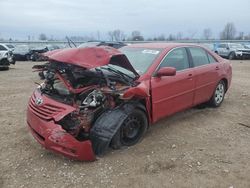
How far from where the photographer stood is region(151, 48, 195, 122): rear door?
510 centimetres

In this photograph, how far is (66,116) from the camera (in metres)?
4.25

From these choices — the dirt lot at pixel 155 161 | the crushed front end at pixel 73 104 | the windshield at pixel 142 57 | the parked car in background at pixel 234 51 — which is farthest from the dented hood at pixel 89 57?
the parked car in background at pixel 234 51

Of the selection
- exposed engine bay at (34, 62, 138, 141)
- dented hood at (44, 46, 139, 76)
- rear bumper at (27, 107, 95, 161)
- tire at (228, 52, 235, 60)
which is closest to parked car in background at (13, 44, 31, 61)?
tire at (228, 52, 235, 60)

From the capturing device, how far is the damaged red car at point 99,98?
13.9 feet

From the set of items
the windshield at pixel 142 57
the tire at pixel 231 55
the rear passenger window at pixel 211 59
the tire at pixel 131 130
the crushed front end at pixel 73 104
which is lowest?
the tire at pixel 231 55

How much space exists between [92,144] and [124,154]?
528 mm

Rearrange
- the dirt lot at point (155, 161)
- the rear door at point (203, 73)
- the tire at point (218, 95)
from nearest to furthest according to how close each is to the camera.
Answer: the dirt lot at point (155, 161) < the rear door at point (203, 73) < the tire at point (218, 95)

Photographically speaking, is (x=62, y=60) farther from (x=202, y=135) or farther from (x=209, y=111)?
(x=209, y=111)

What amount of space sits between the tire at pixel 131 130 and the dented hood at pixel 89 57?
0.84 meters

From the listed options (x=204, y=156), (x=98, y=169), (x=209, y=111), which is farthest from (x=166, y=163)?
(x=209, y=111)

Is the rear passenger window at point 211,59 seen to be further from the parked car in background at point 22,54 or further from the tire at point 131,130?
the parked car in background at point 22,54

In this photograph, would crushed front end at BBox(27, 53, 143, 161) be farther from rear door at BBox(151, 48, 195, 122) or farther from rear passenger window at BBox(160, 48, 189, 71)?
rear passenger window at BBox(160, 48, 189, 71)

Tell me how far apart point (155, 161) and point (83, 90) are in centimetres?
141

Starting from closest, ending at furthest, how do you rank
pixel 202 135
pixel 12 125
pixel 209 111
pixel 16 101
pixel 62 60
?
pixel 62 60, pixel 202 135, pixel 12 125, pixel 209 111, pixel 16 101
